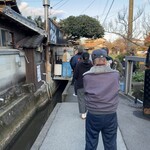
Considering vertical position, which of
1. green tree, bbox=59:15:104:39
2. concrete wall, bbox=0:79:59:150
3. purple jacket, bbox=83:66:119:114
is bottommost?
concrete wall, bbox=0:79:59:150

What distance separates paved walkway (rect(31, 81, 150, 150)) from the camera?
3551 millimetres

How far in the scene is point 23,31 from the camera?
10703 millimetres

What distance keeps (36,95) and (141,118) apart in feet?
19.9

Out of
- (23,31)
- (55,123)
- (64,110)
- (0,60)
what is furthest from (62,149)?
(23,31)

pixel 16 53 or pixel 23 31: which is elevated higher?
pixel 23 31

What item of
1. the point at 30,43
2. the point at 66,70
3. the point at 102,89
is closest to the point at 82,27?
the point at 66,70

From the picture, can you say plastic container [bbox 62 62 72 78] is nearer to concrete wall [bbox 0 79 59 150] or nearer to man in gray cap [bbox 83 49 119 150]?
concrete wall [bbox 0 79 59 150]

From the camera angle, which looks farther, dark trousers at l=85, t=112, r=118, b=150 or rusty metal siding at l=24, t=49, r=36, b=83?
rusty metal siding at l=24, t=49, r=36, b=83

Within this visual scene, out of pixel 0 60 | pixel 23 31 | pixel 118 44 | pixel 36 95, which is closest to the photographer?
pixel 0 60

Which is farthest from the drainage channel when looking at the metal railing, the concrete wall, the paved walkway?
the metal railing

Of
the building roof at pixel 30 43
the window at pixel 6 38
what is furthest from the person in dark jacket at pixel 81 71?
the building roof at pixel 30 43

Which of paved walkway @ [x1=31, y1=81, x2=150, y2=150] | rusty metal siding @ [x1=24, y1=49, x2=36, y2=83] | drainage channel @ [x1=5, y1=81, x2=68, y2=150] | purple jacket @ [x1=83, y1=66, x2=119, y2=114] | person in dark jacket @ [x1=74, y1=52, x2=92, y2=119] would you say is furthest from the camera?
rusty metal siding @ [x1=24, y1=49, x2=36, y2=83]

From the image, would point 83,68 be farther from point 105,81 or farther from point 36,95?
point 36,95

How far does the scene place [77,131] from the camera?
417cm
